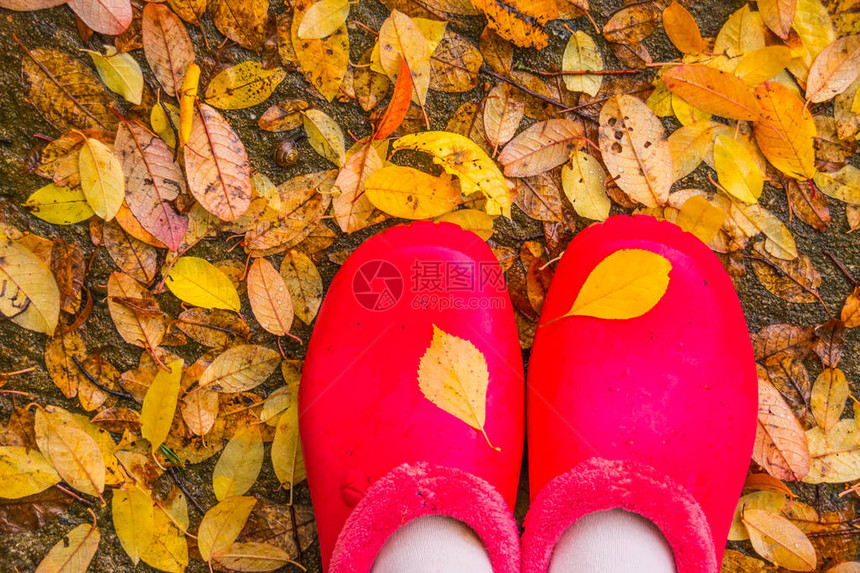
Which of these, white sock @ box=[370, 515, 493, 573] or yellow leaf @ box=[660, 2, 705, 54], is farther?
yellow leaf @ box=[660, 2, 705, 54]

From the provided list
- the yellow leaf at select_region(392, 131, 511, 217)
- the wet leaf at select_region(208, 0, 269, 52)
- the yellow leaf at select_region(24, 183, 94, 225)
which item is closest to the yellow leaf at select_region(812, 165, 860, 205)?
the yellow leaf at select_region(392, 131, 511, 217)

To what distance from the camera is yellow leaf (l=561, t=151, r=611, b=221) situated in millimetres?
881

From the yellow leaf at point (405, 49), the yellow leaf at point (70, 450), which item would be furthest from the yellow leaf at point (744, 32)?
the yellow leaf at point (70, 450)

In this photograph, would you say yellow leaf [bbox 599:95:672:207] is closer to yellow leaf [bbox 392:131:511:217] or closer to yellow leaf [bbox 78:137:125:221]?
yellow leaf [bbox 392:131:511:217]

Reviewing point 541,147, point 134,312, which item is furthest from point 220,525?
point 541,147

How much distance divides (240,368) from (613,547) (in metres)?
0.59

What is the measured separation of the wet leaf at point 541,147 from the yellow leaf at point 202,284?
47 cm

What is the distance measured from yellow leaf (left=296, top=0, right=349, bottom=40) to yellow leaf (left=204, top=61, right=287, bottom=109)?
7 centimetres

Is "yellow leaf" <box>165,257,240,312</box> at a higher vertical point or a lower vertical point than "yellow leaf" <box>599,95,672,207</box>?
lower

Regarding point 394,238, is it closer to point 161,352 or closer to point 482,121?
point 482,121

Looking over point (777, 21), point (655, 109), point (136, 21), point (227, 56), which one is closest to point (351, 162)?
point (227, 56)

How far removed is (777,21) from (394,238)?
2.28 feet

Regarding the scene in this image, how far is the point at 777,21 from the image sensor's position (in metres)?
0.88

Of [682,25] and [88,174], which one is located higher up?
[682,25]
